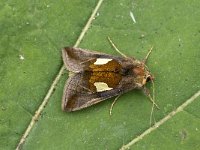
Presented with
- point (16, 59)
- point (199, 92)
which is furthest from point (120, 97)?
point (16, 59)

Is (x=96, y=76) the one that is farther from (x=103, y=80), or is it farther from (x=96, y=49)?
(x=96, y=49)

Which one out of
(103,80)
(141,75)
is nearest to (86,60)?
(103,80)

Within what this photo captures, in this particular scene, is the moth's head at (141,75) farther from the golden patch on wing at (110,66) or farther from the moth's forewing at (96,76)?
the golden patch on wing at (110,66)

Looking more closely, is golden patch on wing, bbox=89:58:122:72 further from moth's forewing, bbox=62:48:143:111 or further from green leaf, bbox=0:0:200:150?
green leaf, bbox=0:0:200:150

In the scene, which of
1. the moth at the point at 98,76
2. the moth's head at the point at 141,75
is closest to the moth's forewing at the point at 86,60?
the moth at the point at 98,76

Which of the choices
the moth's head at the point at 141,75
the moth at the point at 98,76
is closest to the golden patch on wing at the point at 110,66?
the moth at the point at 98,76

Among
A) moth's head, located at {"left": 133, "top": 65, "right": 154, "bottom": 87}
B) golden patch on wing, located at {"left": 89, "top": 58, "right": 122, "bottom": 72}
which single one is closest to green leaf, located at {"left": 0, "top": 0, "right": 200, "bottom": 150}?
moth's head, located at {"left": 133, "top": 65, "right": 154, "bottom": 87}

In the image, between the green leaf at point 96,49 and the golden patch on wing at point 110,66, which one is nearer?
the green leaf at point 96,49

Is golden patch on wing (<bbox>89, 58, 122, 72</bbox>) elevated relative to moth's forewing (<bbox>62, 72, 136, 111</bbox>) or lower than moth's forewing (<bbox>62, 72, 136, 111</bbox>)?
elevated

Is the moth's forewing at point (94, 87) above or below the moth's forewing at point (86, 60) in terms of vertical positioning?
below
